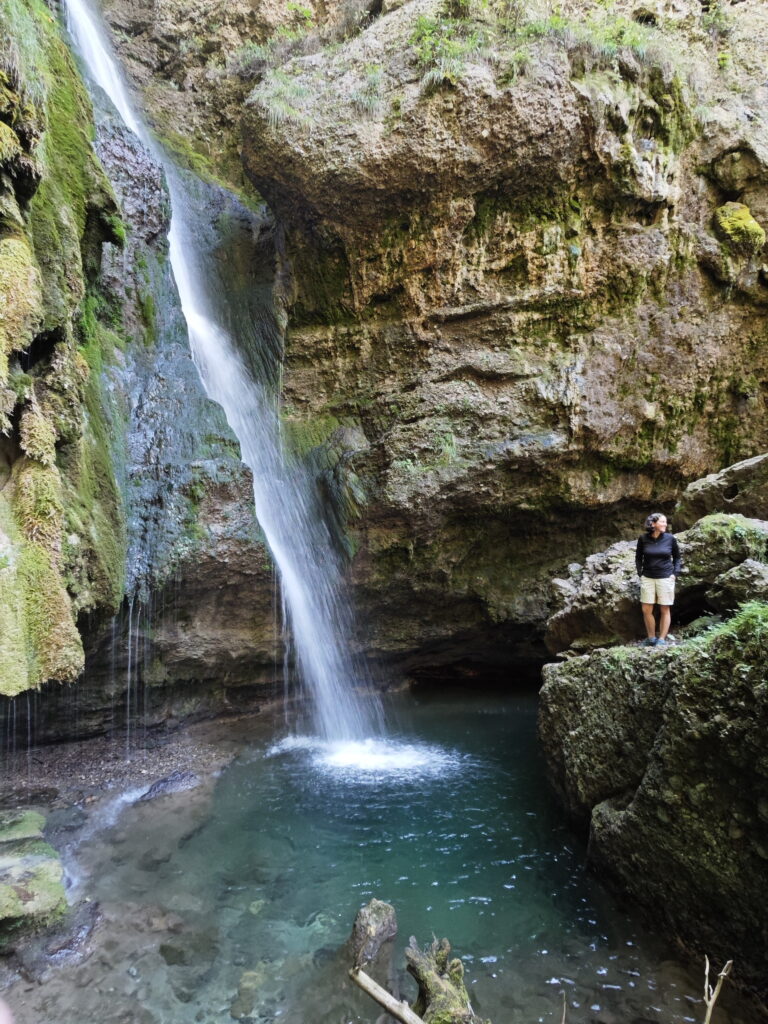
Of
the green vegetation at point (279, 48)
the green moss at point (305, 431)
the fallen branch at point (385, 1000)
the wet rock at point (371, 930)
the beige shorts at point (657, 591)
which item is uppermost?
the green vegetation at point (279, 48)

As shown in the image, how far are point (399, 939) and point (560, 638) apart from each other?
15.4 ft

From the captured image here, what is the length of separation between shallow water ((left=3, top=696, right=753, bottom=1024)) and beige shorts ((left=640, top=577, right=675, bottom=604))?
2.77m

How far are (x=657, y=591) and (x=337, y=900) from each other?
4.59 m

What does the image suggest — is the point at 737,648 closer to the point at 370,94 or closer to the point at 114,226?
the point at 114,226

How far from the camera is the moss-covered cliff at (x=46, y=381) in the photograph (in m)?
5.30

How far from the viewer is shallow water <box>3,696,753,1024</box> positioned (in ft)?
14.2

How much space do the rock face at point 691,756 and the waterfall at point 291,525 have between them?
4.37 meters

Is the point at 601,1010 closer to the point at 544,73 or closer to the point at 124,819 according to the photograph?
the point at 124,819

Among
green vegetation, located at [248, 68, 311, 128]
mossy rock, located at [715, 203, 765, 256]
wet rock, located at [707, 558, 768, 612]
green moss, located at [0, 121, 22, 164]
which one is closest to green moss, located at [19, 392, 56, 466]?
green moss, located at [0, 121, 22, 164]

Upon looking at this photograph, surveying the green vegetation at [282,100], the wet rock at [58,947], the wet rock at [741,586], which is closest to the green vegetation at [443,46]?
the green vegetation at [282,100]

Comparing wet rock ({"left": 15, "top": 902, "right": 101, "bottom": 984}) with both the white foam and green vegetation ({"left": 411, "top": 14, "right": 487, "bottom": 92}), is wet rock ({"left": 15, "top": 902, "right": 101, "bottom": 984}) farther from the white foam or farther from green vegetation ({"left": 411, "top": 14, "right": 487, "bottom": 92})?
green vegetation ({"left": 411, "top": 14, "right": 487, "bottom": 92})

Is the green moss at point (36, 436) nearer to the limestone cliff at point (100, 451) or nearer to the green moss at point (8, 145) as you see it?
the limestone cliff at point (100, 451)

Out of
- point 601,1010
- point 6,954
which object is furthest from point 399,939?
point 6,954

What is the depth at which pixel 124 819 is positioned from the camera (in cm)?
703
